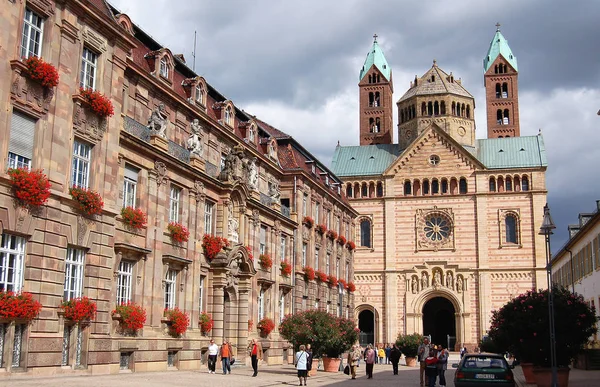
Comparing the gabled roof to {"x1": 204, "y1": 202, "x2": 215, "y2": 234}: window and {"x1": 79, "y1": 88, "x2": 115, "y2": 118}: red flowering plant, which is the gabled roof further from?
{"x1": 79, "y1": 88, "x2": 115, "y2": 118}: red flowering plant

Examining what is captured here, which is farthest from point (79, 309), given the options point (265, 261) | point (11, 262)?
point (265, 261)

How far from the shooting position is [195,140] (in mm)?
33438

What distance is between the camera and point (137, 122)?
93.7ft

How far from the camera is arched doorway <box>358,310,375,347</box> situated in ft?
255

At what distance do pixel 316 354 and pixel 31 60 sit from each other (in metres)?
20.4

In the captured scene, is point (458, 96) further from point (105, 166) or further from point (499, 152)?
point (105, 166)

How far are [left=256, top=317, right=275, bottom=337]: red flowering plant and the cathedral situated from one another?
37329 millimetres

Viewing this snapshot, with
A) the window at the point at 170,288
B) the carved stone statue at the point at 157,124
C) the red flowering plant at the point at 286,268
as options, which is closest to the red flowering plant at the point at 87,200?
the carved stone statue at the point at 157,124

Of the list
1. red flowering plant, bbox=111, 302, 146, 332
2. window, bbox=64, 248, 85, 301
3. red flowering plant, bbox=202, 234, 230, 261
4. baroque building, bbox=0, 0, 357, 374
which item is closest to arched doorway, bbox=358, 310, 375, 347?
baroque building, bbox=0, 0, 357, 374

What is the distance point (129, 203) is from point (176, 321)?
17.4 ft

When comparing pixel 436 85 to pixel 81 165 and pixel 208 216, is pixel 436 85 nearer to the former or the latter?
pixel 208 216

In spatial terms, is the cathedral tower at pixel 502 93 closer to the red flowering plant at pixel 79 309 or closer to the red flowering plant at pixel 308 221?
the red flowering plant at pixel 308 221

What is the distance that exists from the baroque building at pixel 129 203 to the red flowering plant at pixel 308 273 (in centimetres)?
93

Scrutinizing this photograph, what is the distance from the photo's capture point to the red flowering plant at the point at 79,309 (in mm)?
22344
